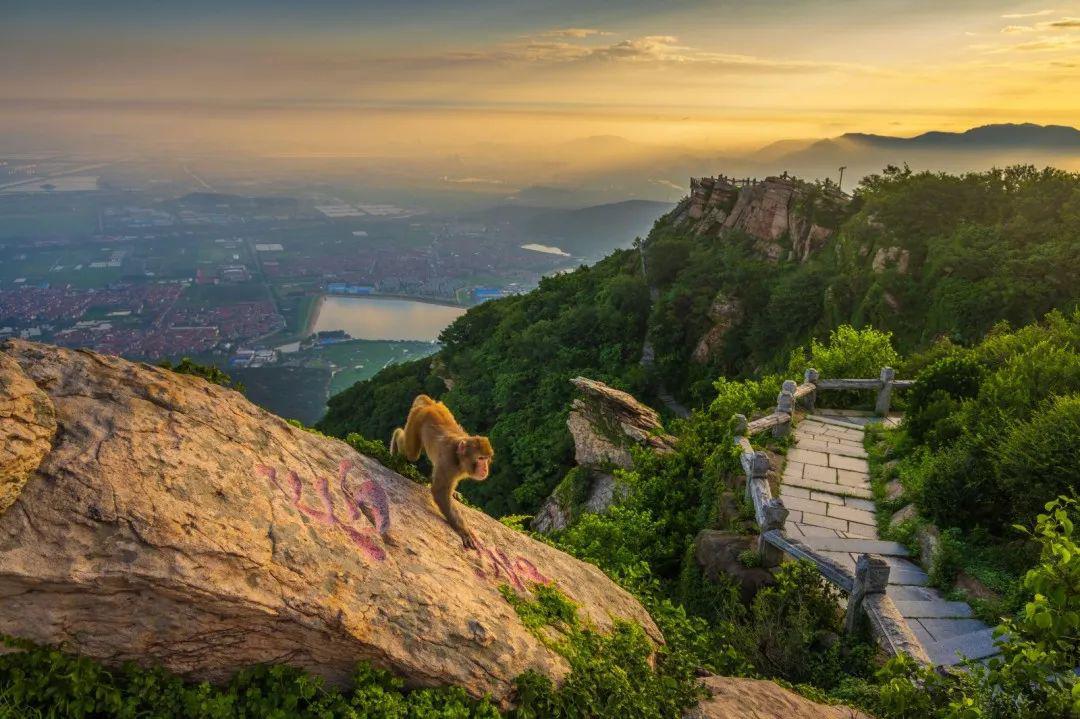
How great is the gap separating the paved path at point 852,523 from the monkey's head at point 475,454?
648 cm

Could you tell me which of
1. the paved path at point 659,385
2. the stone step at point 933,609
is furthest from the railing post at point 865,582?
the paved path at point 659,385

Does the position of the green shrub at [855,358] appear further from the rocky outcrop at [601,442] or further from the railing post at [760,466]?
the railing post at [760,466]

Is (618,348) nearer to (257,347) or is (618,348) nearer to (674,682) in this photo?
(674,682)

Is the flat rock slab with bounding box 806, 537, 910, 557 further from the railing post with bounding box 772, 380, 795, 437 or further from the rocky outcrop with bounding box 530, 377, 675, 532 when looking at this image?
the rocky outcrop with bounding box 530, 377, 675, 532

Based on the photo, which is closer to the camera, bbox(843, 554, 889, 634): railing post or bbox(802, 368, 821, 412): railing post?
bbox(843, 554, 889, 634): railing post

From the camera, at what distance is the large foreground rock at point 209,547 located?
420cm

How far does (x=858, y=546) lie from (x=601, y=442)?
9494mm

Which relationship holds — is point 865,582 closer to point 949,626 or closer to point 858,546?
point 949,626

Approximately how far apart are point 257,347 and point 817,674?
214 feet

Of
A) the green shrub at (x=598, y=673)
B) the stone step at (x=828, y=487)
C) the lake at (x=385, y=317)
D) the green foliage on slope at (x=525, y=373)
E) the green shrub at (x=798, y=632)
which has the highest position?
the green shrub at (x=598, y=673)

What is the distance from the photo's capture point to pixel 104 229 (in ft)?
373

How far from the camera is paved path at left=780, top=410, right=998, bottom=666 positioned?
8633 mm

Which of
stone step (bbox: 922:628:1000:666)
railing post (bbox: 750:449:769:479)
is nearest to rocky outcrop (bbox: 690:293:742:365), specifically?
railing post (bbox: 750:449:769:479)

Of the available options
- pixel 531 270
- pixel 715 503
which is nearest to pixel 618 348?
pixel 715 503
